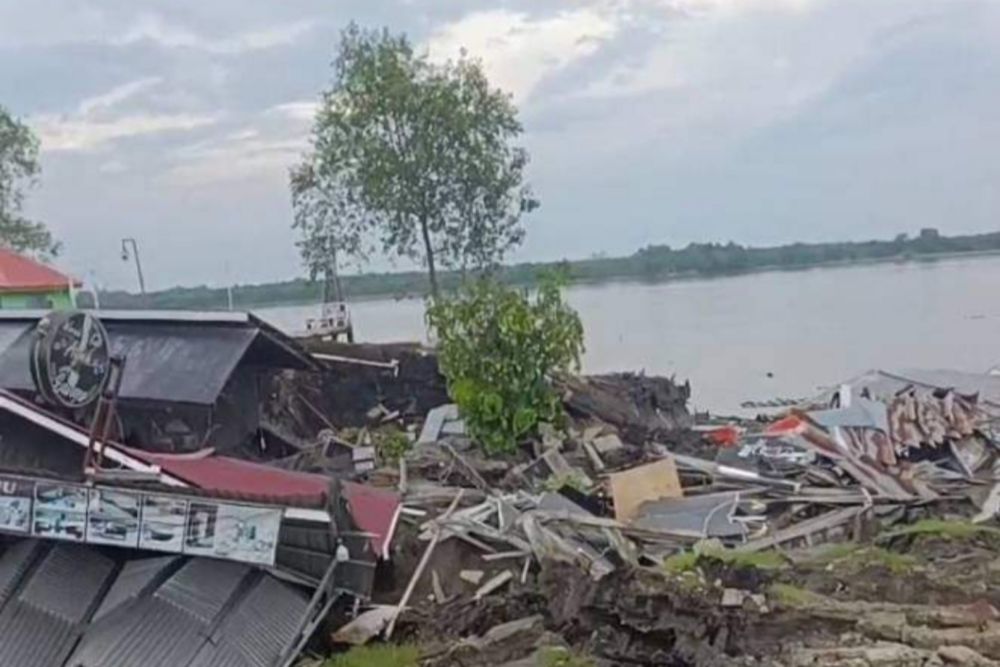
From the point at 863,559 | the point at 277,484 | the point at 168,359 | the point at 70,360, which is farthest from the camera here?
the point at 168,359

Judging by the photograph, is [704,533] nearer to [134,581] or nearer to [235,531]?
[235,531]

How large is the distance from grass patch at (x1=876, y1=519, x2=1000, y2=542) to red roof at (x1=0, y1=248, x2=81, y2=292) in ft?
67.7

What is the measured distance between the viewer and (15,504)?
925cm

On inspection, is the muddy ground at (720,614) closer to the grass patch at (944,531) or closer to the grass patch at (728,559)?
the grass patch at (728,559)

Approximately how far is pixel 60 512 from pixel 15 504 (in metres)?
0.40

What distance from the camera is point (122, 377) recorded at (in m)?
12.1

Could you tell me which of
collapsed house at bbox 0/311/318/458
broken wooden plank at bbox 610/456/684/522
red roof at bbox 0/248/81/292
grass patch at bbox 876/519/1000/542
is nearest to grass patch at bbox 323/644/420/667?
collapsed house at bbox 0/311/318/458

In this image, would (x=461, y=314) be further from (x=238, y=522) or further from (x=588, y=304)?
(x=588, y=304)

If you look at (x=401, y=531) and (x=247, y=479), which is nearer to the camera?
(x=401, y=531)

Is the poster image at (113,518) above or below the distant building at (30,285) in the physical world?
below

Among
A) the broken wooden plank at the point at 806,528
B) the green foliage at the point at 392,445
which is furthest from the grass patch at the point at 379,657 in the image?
the green foliage at the point at 392,445

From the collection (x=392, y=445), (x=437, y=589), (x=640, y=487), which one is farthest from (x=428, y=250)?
(x=437, y=589)

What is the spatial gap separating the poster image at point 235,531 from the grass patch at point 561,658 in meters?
2.03

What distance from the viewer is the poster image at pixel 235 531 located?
8.62 metres
